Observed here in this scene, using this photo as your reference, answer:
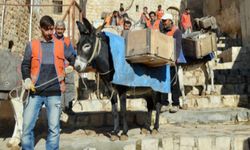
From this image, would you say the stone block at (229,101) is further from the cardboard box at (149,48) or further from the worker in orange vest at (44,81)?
the worker in orange vest at (44,81)

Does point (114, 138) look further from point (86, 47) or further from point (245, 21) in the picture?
point (245, 21)

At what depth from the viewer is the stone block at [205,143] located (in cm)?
460

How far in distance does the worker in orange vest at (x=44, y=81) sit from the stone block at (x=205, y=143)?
2122 mm

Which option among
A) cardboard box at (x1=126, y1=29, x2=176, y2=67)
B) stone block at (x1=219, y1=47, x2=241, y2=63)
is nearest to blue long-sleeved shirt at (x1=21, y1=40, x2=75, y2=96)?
cardboard box at (x1=126, y1=29, x2=176, y2=67)

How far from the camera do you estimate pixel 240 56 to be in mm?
10664

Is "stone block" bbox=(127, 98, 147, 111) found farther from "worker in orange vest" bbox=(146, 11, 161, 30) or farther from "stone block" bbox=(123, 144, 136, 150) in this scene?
"stone block" bbox=(123, 144, 136, 150)

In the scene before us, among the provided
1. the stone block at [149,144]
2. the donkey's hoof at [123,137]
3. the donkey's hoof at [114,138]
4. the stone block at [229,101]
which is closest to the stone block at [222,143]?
the stone block at [149,144]

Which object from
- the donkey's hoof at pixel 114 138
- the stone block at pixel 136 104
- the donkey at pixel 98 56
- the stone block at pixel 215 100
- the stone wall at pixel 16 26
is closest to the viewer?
the donkey at pixel 98 56

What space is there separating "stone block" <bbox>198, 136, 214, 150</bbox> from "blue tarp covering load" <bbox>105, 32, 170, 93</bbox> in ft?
3.54

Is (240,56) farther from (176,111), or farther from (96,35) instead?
(96,35)

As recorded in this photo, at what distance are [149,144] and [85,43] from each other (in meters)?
1.76

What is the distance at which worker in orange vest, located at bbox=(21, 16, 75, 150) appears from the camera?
365 cm

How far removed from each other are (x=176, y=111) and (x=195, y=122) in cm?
55

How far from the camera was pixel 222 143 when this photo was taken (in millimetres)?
4582
